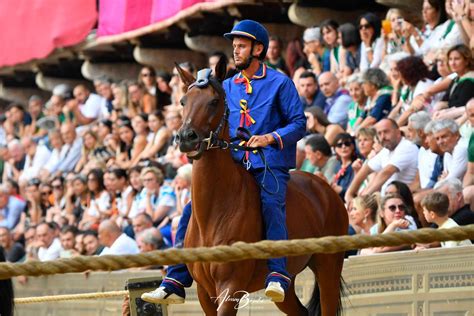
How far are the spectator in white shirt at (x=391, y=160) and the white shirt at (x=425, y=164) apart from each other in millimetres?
260

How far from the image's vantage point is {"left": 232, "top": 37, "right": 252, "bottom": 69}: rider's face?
800cm

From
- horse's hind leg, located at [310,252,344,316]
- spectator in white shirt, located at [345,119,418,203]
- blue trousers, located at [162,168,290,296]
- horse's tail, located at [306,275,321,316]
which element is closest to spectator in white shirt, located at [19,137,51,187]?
spectator in white shirt, located at [345,119,418,203]

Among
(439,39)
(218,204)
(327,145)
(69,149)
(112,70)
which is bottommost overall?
(69,149)

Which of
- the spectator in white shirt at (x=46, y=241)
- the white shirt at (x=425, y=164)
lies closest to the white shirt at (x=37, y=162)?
the spectator in white shirt at (x=46, y=241)

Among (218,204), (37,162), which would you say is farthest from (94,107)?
(218,204)

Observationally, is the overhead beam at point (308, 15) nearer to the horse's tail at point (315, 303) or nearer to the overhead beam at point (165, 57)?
the overhead beam at point (165, 57)

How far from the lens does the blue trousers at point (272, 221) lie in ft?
24.8

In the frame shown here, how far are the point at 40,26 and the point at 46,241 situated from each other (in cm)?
683

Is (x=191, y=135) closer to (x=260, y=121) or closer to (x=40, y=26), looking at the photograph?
(x=260, y=121)

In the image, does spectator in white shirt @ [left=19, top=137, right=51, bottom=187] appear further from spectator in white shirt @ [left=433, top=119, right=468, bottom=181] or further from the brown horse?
the brown horse

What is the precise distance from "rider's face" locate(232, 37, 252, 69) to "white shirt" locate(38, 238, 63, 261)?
756cm

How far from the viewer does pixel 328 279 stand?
Result: 8.65 m

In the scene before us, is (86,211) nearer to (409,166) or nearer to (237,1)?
(237,1)

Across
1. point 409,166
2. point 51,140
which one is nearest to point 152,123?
point 51,140
